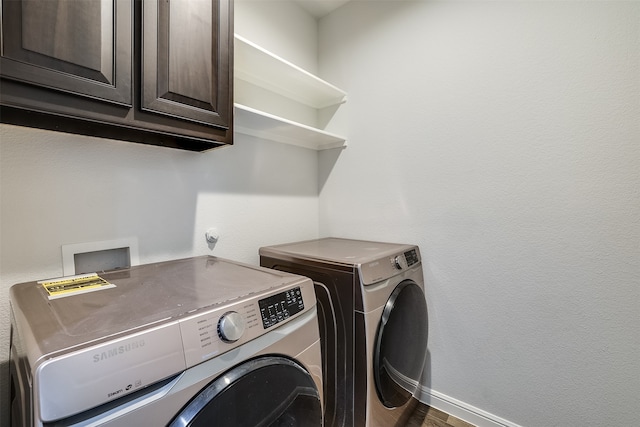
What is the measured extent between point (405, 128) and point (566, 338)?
132 cm

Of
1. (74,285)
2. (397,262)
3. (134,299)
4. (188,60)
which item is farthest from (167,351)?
(397,262)

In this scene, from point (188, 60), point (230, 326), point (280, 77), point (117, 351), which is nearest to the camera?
point (117, 351)

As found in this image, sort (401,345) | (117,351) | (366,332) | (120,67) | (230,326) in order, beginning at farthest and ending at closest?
1. (401,345)
2. (366,332)
3. (120,67)
4. (230,326)
5. (117,351)

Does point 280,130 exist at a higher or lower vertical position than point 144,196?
higher

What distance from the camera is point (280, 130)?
5.50 ft

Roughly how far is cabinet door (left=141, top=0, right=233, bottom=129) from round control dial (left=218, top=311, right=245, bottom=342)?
27.1 inches

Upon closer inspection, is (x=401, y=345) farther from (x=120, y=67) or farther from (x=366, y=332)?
(x=120, y=67)

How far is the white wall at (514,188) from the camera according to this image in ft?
3.67

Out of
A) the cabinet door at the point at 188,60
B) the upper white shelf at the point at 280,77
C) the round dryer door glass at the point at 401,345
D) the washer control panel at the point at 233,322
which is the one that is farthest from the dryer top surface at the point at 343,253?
the upper white shelf at the point at 280,77

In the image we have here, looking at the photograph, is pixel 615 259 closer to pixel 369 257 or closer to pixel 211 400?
pixel 369 257

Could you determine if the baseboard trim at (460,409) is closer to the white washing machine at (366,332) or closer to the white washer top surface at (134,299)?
the white washing machine at (366,332)

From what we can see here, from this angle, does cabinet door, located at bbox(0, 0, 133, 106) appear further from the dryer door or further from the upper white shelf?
the dryer door

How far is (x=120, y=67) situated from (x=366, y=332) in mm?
1244

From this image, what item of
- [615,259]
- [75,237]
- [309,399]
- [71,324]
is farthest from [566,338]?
[75,237]
